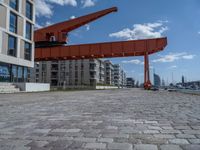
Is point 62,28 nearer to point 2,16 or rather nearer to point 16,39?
point 16,39

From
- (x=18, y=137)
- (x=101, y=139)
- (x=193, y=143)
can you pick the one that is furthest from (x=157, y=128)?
(x=18, y=137)

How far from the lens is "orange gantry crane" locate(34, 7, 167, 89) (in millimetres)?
33250

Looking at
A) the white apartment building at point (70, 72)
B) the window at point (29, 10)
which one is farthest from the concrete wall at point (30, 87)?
the white apartment building at point (70, 72)

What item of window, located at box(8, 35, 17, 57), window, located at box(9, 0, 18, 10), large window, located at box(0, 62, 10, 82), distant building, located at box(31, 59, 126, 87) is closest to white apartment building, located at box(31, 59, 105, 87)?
distant building, located at box(31, 59, 126, 87)

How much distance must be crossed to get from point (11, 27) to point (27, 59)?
17.1 feet

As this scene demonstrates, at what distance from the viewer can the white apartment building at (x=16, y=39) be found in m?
25.6

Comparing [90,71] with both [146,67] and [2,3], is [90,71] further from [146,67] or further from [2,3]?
[2,3]

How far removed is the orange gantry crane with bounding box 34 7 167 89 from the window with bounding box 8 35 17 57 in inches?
368

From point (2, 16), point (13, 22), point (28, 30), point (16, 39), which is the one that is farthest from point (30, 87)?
point (28, 30)

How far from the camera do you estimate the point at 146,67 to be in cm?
3416

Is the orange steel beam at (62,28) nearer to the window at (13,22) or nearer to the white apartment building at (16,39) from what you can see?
the white apartment building at (16,39)

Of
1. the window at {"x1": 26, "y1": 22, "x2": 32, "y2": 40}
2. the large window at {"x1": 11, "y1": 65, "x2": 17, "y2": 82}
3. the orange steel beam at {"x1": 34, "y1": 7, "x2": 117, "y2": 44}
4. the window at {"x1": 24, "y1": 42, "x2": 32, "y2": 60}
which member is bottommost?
the large window at {"x1": 11, "y1": 65, "x2": 17, "y2": 82}

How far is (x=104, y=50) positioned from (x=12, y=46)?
13744 millimetres

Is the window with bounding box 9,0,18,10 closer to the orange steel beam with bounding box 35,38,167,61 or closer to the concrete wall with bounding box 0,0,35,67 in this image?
the concrete wall with bounding box 0,0,35,67
